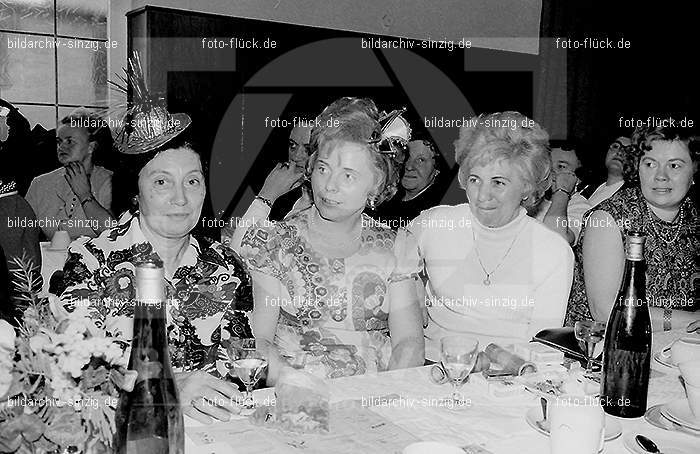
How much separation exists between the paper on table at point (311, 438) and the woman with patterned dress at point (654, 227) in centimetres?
132

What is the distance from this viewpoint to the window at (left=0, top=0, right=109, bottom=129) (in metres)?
3.84

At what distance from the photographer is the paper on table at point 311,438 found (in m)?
1.12

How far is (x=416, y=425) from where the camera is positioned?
1249 mm

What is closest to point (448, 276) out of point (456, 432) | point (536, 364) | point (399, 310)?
point (399, 310)

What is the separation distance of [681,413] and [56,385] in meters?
1.11

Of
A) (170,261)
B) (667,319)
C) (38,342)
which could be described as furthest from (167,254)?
(667,319)

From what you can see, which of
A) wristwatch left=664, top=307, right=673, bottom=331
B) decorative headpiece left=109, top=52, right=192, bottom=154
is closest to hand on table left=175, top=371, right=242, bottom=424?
decorative headpiece left=109, top=52, right=192, bottom=154

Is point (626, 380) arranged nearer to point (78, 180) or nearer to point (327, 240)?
point (327, 240)

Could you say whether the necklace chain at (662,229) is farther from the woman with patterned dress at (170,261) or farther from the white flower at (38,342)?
the white flower at (38,342)

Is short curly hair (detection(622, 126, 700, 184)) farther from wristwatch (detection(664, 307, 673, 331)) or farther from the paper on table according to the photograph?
the paper on table

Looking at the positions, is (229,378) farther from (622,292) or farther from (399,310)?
(622,292)

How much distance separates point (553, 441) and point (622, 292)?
0.47 meters

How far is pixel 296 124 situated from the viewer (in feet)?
14.1

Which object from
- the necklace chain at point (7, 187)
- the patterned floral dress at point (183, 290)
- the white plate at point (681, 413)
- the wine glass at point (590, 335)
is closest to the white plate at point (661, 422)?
the white plate at point (681, 413)
